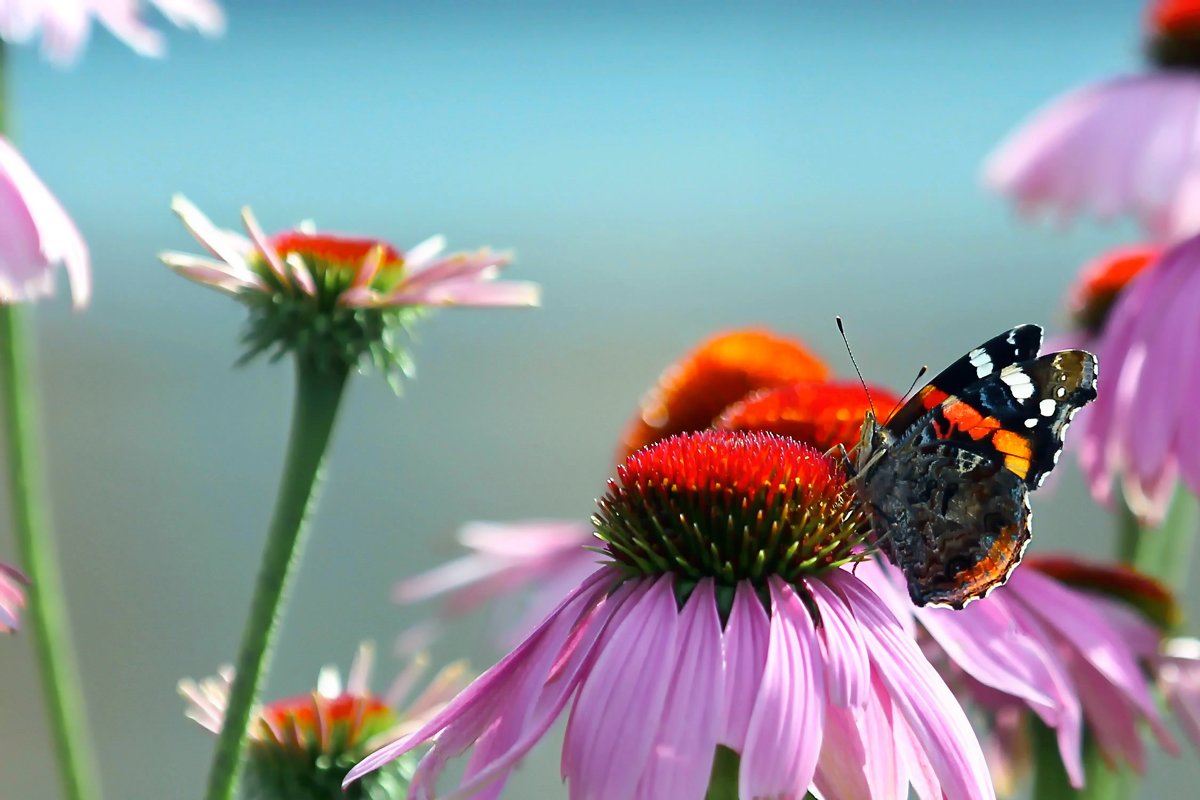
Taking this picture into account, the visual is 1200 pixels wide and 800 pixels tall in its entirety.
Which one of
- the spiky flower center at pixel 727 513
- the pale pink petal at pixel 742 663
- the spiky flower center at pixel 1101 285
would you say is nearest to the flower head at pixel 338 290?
the spiky flower center at pixel 727 513

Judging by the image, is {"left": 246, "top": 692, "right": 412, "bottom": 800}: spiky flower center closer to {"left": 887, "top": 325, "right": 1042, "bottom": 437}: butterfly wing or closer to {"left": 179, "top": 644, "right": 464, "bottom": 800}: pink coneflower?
{"left": 179, "top": 644, "right": 464, "bottom": 800}: pink coneflower

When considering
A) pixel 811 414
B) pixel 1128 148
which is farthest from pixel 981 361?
pixel 1128 148

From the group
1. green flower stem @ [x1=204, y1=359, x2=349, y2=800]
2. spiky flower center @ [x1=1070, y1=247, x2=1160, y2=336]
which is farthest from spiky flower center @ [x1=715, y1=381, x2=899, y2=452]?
spiky flower center @ [x1=1070, y1=247, x2=1160, y2=336]

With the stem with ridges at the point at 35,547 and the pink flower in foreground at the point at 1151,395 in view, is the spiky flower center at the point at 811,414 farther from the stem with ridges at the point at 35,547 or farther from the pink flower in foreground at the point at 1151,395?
the stem with ridges at the point at 35,547

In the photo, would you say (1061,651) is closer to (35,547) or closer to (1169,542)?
(1169,542)

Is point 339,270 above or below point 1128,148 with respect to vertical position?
above

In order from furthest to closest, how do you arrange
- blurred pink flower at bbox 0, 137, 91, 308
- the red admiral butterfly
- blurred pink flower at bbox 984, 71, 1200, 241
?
blurred pink flower at bbox 984, 71, 1200, 241 < the red admiral butterfly < blurred pink flower at bbox 0, 137, 91, 308
